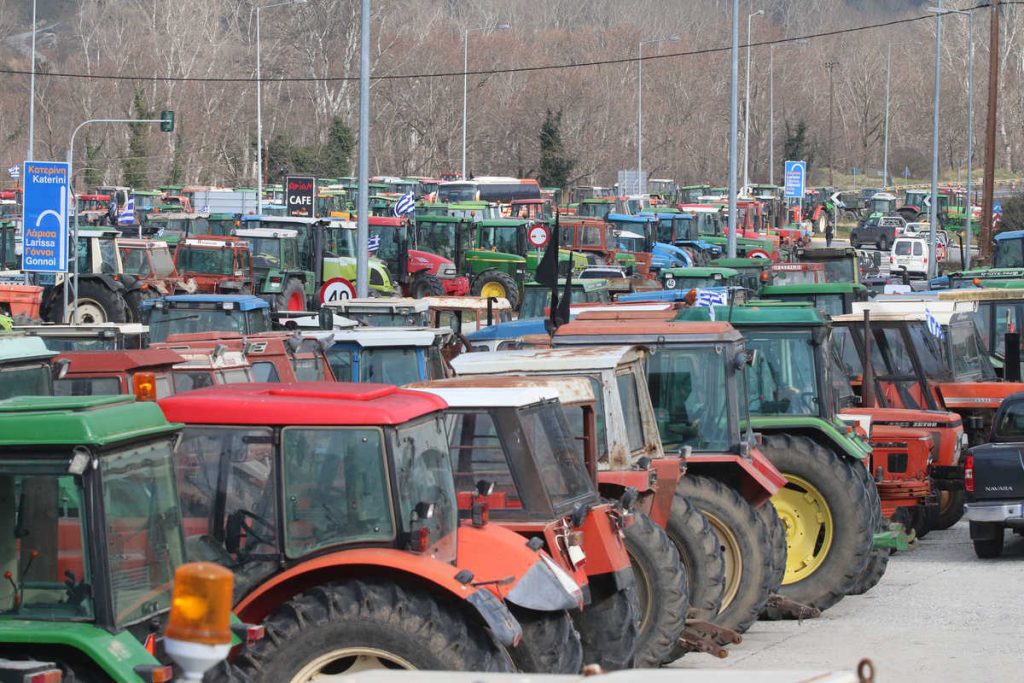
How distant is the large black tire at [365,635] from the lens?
6.80 meters

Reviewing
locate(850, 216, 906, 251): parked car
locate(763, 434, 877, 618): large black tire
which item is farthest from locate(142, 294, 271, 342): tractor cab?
locate(850, 216, 906, 251): parked car

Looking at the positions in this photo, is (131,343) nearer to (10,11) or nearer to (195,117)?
(195,117)

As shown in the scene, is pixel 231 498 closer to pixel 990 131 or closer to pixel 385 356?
pixel 385 356

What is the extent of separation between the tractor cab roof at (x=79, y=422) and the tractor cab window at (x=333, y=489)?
755mm

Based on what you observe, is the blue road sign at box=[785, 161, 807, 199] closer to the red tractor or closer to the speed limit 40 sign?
the speed limit 40 sign

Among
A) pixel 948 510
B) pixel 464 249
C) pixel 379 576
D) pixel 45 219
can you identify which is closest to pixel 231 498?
pixel 379 576

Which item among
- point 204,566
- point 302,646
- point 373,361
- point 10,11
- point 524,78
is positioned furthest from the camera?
point 10,11

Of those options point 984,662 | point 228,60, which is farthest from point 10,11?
point 984,662

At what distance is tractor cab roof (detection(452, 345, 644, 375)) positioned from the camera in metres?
10.1

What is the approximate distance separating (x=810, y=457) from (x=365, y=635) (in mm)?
6737

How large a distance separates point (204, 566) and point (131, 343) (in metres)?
15.4

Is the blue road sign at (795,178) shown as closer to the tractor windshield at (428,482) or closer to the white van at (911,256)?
the white van at (911,256)

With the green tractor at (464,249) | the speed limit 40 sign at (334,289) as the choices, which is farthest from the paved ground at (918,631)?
the green tractor at (464,249)

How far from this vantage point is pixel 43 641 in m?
6.01
